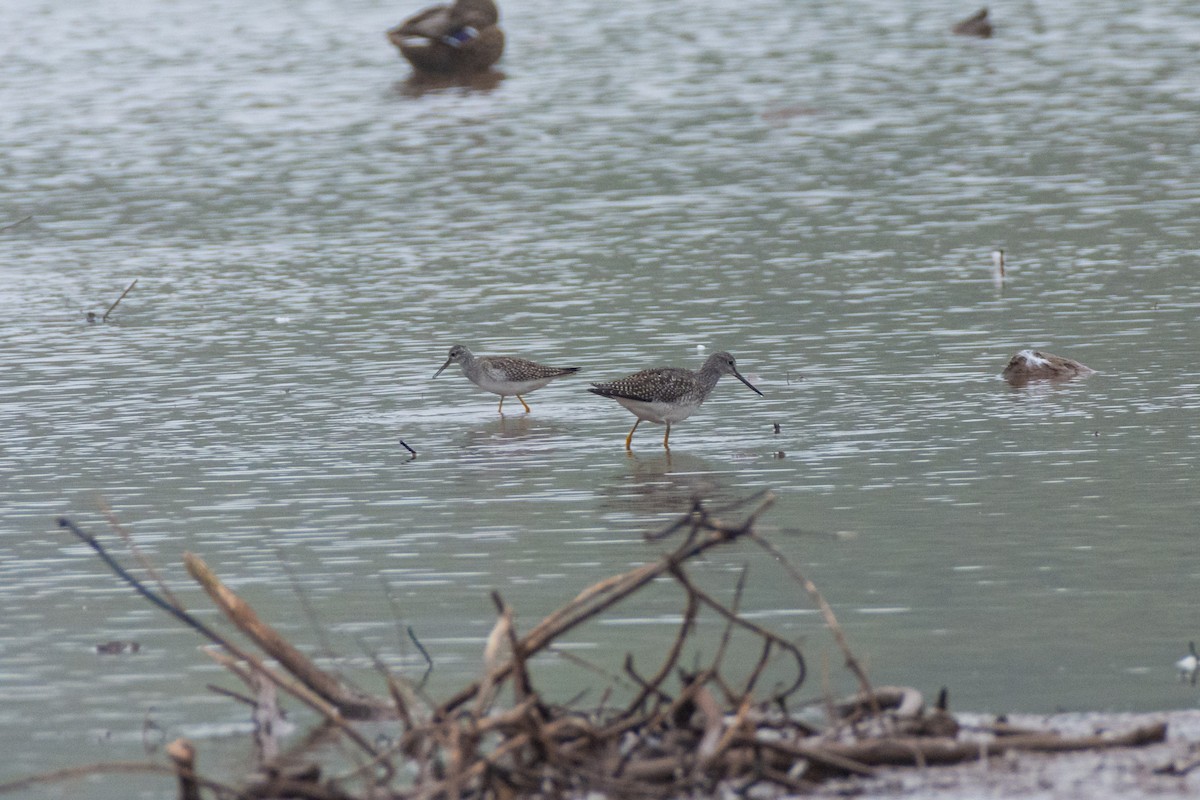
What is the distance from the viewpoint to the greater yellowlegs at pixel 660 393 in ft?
45.3

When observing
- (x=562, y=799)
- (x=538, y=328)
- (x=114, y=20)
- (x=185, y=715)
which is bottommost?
(x=114, y=20)

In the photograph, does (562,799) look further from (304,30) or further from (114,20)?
(114,20)

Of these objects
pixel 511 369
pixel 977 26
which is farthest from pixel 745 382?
pixel 977 26

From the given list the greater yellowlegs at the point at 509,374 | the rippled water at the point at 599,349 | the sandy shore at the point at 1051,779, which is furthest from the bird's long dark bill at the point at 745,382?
the sandy shore at the point at 1051,779

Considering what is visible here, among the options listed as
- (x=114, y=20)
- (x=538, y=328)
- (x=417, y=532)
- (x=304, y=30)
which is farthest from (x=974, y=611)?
(x=114, y=20)

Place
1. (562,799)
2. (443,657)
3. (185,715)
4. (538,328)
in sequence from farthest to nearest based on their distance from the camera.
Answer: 1. (538,328)
2. (443,657)
3. (185,715)
4. (562,799)

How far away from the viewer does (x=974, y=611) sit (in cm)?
966

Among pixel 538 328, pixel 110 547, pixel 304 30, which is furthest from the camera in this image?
pixel 304 30

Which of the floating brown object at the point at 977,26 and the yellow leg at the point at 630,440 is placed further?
the floating brown object at the point at 977,26

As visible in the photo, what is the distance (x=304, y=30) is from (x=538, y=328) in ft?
93.5

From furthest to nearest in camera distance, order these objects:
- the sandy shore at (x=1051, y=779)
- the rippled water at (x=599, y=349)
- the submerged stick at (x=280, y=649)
Result: the rippled water at (x=599, y=349) < the submerged stick at (x=280, y=649) < the sandy shore at (x=1051, y=779)

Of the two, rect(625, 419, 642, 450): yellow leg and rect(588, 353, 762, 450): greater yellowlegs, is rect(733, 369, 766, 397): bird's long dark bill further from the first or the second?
rect(625, 419, 642, 450): yellow leg

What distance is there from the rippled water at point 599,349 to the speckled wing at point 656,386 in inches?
15.9

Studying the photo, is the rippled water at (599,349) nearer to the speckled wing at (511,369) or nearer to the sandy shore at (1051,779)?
the speckled wing at (511,369)
